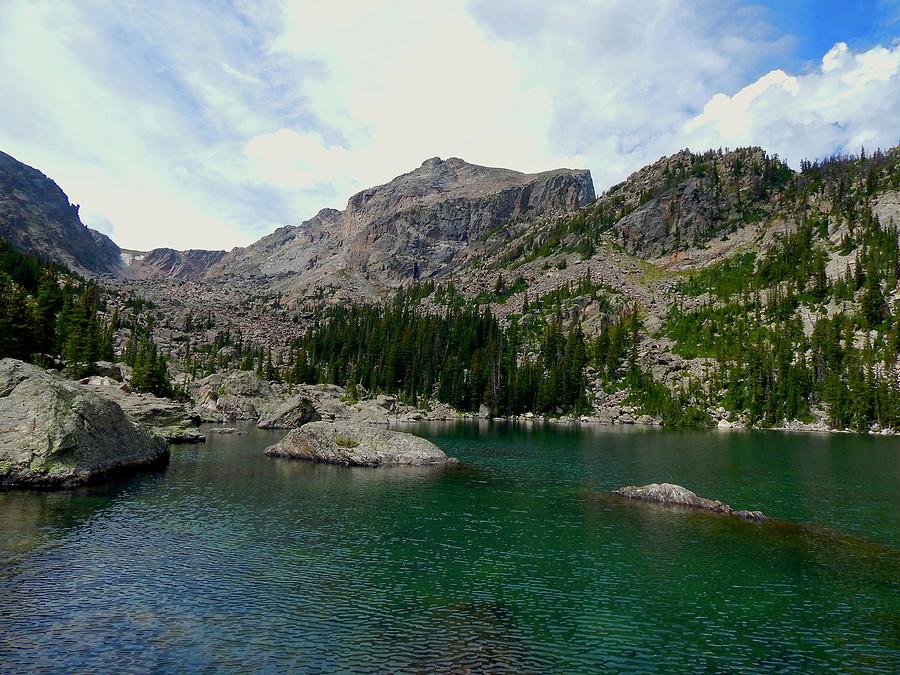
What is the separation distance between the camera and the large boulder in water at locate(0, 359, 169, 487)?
155ft

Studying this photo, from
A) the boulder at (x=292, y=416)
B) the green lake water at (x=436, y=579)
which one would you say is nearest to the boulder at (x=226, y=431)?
the boulder at (x=292, y=416)

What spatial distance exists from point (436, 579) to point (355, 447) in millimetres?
45014

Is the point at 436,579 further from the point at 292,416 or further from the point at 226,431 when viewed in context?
the point at 292,416

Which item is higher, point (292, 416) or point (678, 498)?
point (292, 416)

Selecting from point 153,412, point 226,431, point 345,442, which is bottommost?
point 226,431

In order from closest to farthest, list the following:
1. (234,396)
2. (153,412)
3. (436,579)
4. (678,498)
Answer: (436,579), (678,498), (153,412), (234,396)

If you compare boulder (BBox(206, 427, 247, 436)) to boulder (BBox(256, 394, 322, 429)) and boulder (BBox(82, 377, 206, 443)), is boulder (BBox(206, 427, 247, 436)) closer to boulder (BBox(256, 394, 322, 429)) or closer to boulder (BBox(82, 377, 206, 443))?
boulder (BBox(256, 394, 322, 429))

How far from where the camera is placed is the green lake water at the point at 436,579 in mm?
21047

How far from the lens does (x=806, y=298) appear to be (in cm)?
18825

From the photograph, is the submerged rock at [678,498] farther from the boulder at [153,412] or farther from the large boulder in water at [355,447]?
the boulder at [153,412]

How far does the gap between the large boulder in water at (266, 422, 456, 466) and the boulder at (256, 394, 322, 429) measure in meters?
39.3

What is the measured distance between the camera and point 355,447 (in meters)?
72.8

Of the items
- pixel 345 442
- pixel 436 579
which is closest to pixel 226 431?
Result: pixel 345 442

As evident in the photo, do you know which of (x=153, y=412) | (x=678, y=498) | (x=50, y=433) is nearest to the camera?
(x=50, y=433)
